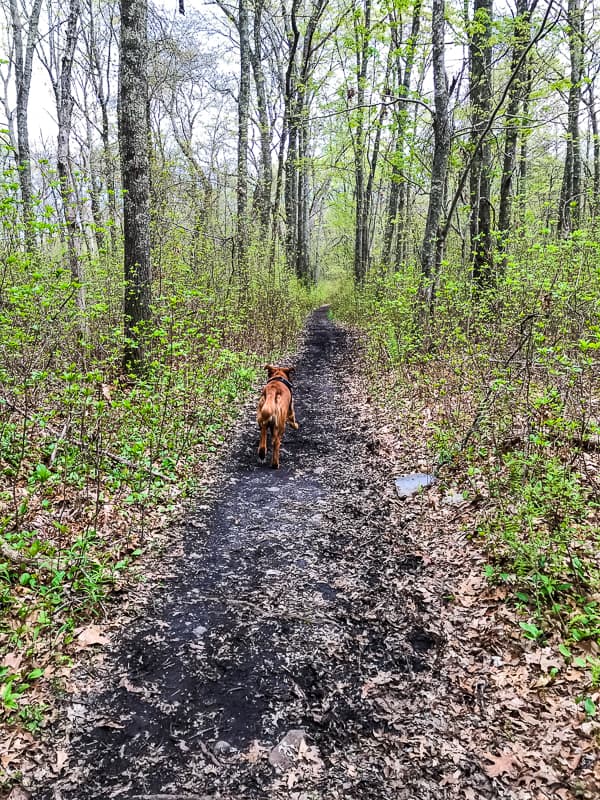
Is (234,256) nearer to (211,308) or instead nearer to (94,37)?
(211,308)

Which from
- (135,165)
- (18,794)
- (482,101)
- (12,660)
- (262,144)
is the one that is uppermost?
(262,144)

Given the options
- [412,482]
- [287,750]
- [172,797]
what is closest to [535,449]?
[412,482]

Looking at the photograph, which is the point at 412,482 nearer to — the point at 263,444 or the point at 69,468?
the point at 263,444

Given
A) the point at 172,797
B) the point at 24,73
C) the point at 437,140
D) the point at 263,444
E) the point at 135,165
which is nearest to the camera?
the point at 172,797

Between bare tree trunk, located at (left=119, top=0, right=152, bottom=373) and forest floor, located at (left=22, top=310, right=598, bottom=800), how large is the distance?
420 cm

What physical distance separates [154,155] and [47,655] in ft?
35.7

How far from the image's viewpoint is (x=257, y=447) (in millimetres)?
7387

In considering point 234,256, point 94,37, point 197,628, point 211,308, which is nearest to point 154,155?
point 234,256

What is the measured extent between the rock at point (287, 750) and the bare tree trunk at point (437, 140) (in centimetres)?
792

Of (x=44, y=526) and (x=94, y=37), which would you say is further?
(x=94, y=37)

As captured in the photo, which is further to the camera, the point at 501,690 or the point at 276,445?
the point at 276,445

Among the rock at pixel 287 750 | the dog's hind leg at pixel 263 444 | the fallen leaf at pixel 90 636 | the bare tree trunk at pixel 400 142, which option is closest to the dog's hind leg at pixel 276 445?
the dog's hind leg at pixel 263 444

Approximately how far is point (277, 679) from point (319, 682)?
0.89ft

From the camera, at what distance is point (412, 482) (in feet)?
18.9
